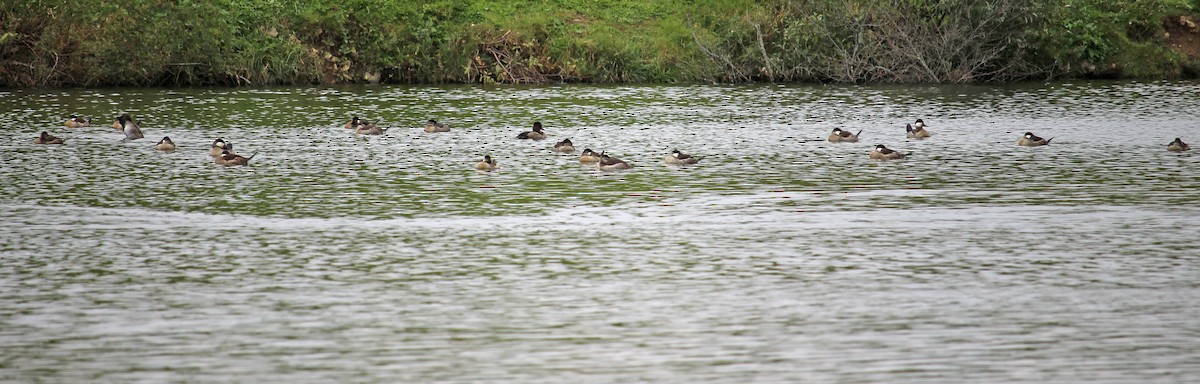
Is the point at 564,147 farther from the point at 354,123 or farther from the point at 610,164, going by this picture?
the point at 354,123

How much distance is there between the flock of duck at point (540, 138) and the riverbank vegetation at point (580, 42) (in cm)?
1459

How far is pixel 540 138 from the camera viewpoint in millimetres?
32188

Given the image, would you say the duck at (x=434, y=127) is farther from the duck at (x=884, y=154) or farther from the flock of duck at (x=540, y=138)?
the duck at (x=884, y=154)

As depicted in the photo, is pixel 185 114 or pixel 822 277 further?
pixel 185 114

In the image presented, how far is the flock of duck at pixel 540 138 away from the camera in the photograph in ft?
86.2

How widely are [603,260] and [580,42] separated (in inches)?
1412

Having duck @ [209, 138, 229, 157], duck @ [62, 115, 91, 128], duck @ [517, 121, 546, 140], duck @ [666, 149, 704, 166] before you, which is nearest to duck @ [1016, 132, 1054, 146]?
duck @ [666, 149, 704, 166]

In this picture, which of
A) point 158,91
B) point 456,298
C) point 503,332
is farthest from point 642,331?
point 158,91

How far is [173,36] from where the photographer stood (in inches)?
1961

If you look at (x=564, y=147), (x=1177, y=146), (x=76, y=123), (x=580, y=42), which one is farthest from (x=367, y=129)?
(x=580, y=42)

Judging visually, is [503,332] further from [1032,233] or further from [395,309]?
[1032,233]

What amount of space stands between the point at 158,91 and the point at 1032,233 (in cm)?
3495

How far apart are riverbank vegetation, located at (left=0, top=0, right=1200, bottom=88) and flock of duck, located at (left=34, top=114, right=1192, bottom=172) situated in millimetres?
14595

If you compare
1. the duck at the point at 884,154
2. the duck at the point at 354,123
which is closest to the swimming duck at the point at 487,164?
the duck at the point at 884,154
